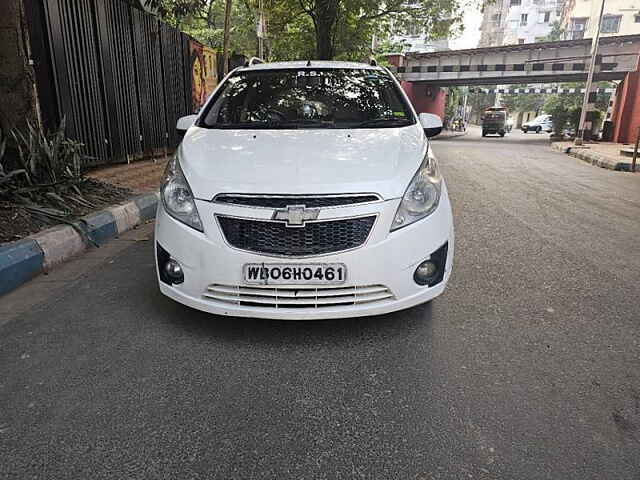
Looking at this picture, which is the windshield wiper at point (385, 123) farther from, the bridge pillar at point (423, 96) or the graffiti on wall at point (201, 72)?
the bridge pillar at point (423, 96)

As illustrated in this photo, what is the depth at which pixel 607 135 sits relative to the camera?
877 inches

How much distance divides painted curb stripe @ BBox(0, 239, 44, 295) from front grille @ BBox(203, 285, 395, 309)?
1.67 meters

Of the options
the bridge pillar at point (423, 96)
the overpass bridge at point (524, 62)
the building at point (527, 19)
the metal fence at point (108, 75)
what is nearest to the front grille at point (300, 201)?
the metal fence at point (108, 75)

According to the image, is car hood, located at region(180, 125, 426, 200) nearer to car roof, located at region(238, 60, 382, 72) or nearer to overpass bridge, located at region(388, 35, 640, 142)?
car roof, located at region(238, 60, 382, 72)

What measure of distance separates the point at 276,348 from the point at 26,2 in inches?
225

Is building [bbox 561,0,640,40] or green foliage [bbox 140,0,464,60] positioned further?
building [bbox 561,0,640,40]

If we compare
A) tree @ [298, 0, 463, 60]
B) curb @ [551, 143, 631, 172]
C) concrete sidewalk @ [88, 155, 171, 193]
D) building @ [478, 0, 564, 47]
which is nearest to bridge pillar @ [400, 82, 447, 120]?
tree @ [298, 0, 463, 60]

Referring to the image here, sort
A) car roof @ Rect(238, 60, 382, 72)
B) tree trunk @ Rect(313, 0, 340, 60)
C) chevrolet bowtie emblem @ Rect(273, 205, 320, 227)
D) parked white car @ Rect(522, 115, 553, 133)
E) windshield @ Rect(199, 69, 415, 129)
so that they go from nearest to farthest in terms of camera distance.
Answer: chevrolet bowtie emblem @ Rect(273, 205, 320, 227), windshield @ Rect(199, 69, 415, 129), car roof @ Rect(238, 60, 382, 72), tree trunk @ Rect(313, 0, 340, 60), parked white car @ Rect(522, 115, 553, 133)

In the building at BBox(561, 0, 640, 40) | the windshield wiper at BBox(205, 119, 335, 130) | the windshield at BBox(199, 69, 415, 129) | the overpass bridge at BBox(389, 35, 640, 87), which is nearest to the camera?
the windshield wiper at BBox(205, 119, 335, 130)

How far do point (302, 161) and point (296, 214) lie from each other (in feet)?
1.40

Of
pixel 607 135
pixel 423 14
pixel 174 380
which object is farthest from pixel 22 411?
pixel 607 135

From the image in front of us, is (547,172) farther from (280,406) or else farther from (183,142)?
(280,406)

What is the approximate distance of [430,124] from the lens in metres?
3.78

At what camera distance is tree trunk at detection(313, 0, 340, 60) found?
50.0 feet
